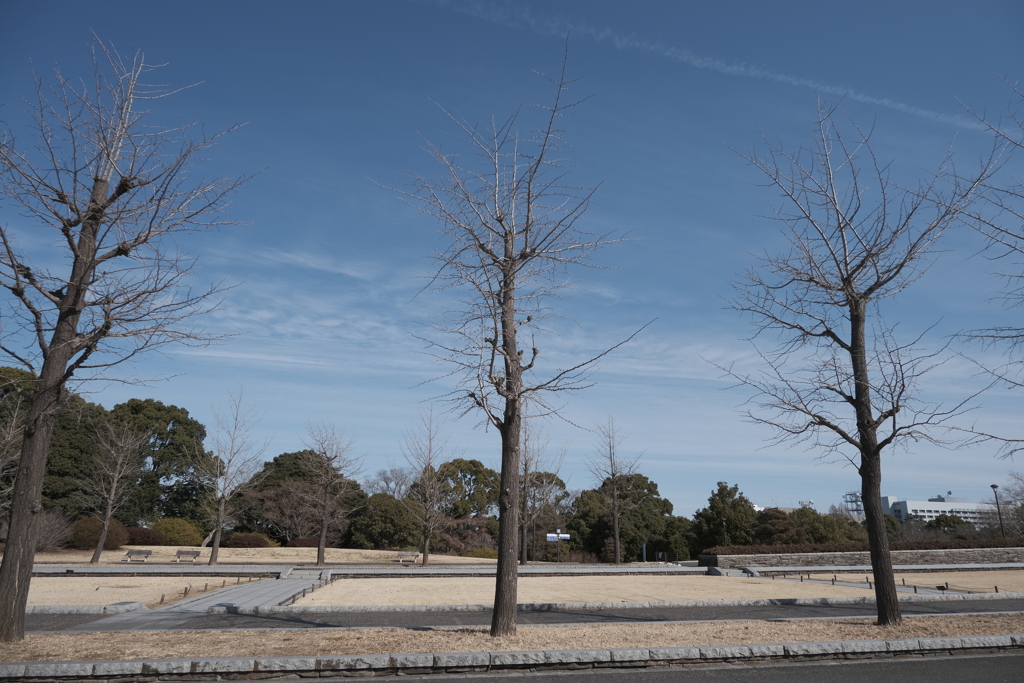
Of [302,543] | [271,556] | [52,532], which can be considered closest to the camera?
[52,532]

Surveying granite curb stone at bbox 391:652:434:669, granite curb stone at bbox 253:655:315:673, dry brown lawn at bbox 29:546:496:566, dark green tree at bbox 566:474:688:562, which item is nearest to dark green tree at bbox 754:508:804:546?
dark green tree at bbox 566:474:688:562

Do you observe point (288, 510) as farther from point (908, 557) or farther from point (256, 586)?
point (908, 557)

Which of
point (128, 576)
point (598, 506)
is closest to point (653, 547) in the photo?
point (598, 506)

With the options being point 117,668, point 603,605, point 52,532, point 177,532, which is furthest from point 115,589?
point 177,532

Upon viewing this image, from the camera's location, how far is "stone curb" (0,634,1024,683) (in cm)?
608

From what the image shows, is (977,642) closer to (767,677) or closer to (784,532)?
(767,677)

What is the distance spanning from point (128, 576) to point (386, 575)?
28.1 feet

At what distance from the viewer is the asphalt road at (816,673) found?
6.36 m

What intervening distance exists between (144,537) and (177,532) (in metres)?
2.69

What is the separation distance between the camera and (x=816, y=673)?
6664 millimetres

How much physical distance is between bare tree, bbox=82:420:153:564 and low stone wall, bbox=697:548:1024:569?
28.4m

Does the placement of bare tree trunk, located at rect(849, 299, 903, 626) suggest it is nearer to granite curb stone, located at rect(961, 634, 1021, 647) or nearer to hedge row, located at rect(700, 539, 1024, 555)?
granite curb stone, located at rect(961, 634, 1021, 647)

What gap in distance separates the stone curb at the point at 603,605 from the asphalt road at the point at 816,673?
5.58 metres

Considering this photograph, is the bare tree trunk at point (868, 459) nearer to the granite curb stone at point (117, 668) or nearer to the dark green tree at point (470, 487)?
the granite curb stone at point (117, 668)
